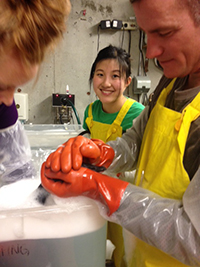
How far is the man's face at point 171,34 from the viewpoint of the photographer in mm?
500

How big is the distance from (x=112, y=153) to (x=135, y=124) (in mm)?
219

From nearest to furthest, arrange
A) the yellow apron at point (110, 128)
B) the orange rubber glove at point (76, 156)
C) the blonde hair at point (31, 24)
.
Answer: the blonde hair at point (31, 24)
the orange rubber glove at point (76, 156)
the yellow apron at point (110, 128)

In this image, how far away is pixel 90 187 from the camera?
54cm

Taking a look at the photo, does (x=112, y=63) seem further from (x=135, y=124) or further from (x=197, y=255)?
(x=197, y=255)

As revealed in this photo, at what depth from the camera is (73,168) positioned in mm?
565

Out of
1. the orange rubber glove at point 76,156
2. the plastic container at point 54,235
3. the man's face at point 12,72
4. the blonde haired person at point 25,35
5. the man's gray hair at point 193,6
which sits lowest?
the plastic container at point 54,235

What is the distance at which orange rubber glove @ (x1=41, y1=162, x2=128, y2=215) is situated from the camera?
20.8 inches

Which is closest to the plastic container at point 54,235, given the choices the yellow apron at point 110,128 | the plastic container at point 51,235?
the plastic container at point 51,235

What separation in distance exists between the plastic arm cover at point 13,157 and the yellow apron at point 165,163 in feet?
1.62

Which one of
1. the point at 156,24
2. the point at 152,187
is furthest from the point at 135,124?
the point at 156,24

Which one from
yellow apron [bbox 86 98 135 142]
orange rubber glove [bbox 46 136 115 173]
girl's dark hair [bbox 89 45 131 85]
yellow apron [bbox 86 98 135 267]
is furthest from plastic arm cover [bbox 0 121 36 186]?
girl's dark hair [bbox 89 45 131 85]

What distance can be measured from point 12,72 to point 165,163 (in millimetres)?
475

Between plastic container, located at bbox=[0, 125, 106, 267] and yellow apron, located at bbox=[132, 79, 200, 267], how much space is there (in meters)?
0.16

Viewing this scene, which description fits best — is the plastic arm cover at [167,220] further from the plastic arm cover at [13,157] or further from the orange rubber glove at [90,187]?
the plastic arm cover at [13,157]
